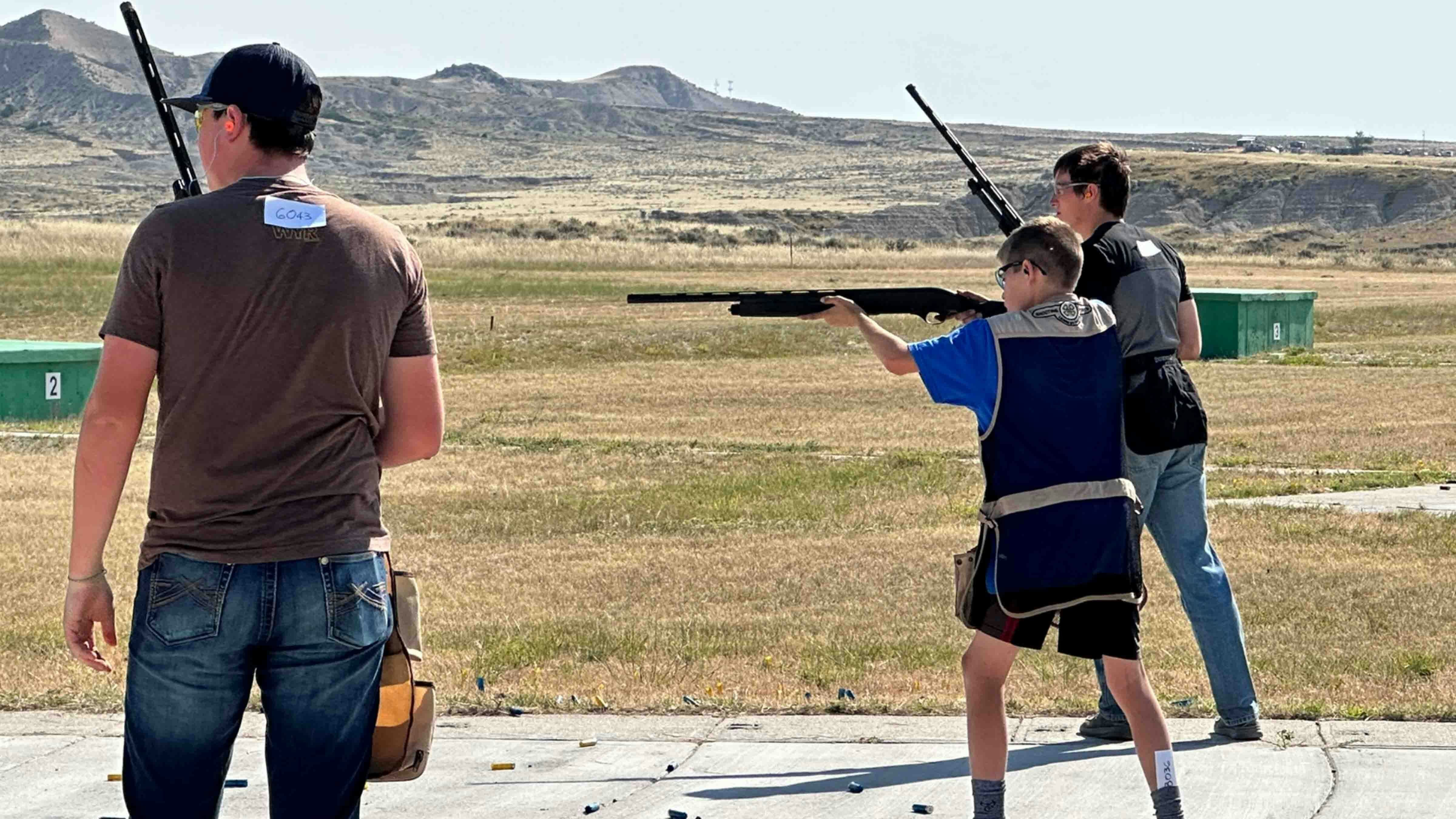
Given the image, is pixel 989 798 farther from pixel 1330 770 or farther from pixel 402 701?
pixel 402 701

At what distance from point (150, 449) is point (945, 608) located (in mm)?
10960

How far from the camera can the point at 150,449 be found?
18188mm

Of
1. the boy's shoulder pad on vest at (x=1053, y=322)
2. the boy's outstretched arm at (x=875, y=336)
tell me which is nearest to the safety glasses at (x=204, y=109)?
A: the boy's outstretched arm at (x=875, y=336)

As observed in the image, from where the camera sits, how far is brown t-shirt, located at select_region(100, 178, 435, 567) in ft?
11.4

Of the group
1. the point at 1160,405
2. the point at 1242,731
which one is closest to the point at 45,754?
the point at 1160,405

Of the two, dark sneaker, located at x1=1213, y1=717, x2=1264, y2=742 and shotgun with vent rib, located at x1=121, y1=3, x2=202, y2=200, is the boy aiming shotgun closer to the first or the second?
dark sneaker, located at x1=1213, y1=717, x2=1264, y2=742

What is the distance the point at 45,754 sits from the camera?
613 cm

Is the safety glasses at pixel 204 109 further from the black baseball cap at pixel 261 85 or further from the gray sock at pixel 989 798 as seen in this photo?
the gray sock at pixel 989 798

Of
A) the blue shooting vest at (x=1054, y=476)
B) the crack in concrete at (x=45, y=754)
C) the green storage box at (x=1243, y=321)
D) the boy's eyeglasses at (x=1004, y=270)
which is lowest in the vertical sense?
the green storage box at (x=1243, y=321)

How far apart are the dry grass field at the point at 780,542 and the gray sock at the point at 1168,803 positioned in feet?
6.27

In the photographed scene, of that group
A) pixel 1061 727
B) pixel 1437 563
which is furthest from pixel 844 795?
pixel 1437 563

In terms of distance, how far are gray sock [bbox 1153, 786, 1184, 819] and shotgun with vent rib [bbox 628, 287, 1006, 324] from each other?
1643 millimetres

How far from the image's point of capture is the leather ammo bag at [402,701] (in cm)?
384

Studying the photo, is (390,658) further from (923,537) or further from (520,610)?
(923,537)
